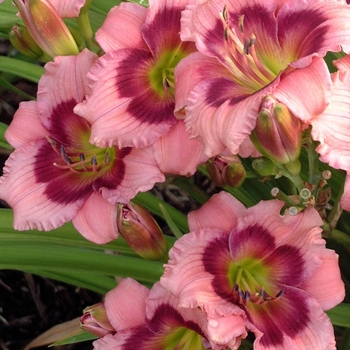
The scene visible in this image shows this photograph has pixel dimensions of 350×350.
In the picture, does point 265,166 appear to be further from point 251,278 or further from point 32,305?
point 32,305

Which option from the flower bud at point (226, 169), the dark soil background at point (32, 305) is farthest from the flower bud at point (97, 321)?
the dark soil background at point (32, 305)

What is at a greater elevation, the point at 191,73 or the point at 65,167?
the point at 191,73

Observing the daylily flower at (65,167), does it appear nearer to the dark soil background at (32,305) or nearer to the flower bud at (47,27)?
the flower bud at (47,27)

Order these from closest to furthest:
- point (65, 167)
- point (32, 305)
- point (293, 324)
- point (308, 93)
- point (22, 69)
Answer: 1. point (308, 93)
2. point (293, 324)
3. point (65, 167)
4. point (22, 69)
5. point (32, 305)

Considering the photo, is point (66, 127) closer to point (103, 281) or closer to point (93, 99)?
point (93, 99)

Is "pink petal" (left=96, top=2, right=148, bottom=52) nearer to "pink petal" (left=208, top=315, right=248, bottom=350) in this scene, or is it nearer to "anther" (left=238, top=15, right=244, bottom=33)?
"anther" (left=238, top=15, right=244, bottom=33)

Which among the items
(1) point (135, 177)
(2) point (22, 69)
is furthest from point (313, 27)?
(2) point (22, 69)

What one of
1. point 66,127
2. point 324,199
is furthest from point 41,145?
point 324,199
